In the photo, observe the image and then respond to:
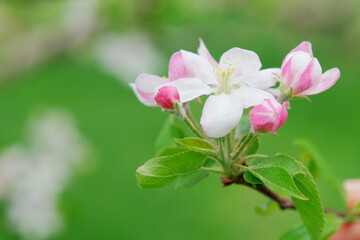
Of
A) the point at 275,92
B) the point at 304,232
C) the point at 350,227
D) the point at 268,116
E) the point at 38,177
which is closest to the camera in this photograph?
the point at 268,116

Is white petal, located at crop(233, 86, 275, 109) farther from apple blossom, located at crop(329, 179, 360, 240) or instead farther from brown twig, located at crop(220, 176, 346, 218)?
apple blossom, located at crop(329, 179, 360, 240)

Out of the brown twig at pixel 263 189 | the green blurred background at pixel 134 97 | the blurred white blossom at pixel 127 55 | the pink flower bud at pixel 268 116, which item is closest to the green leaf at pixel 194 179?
the brown twig at pixel 263 189

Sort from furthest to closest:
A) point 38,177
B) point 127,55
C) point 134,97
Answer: point 127,55
point 134,97
point 38,177

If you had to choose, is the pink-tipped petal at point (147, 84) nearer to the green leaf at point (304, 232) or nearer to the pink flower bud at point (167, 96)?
the pink flower bud at point (167, 96)

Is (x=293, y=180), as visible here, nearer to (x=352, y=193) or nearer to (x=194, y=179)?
(x=194, y=179)

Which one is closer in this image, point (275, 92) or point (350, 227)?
point (275, 92)

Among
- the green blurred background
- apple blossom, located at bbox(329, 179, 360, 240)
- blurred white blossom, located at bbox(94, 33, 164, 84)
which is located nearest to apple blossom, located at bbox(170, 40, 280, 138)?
apple blossom, located at bbox(329, 179, 360, 240)

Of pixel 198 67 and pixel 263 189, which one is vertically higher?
pixel 198 67

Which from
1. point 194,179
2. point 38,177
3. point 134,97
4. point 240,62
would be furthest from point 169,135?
point 134,97
